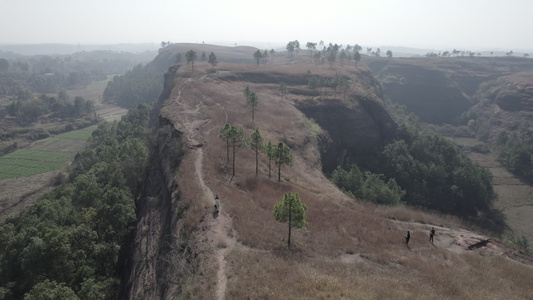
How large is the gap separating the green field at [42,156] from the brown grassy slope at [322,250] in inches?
2730

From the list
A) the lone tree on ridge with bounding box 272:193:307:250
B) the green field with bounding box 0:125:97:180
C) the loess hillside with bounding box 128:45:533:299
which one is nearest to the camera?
the loess hillside with bounding box 128:45:533:299

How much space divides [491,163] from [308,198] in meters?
99.7

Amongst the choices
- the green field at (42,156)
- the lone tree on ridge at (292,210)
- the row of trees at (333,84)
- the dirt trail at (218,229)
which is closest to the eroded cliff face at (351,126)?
the row of trees at (333,84)

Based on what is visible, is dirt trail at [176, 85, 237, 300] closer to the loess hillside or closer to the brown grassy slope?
the loess hillside

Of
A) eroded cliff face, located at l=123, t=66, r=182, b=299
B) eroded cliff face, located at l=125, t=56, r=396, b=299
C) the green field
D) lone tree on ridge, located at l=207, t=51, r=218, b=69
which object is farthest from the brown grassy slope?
the green field

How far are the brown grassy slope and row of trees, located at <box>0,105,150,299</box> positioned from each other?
1112cm

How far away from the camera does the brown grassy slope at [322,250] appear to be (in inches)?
826

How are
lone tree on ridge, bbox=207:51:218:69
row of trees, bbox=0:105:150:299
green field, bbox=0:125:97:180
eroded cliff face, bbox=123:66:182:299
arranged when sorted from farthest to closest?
lone tree on ridge, bbox=207:51:218:69 → green field, bbox=0:125:97:180 → eroded cliff face, bbox=123:66:182:299 → row of trees, bbox=0:105:150:299

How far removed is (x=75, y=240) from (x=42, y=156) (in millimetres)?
89935

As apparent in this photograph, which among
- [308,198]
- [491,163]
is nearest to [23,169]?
[308,198]

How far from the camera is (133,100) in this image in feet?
605

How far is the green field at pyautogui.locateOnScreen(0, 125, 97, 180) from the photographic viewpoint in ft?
296

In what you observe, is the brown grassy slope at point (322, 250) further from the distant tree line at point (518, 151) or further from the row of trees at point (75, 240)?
the distant tree line at point (518, 151)

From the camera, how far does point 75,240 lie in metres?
33.9
